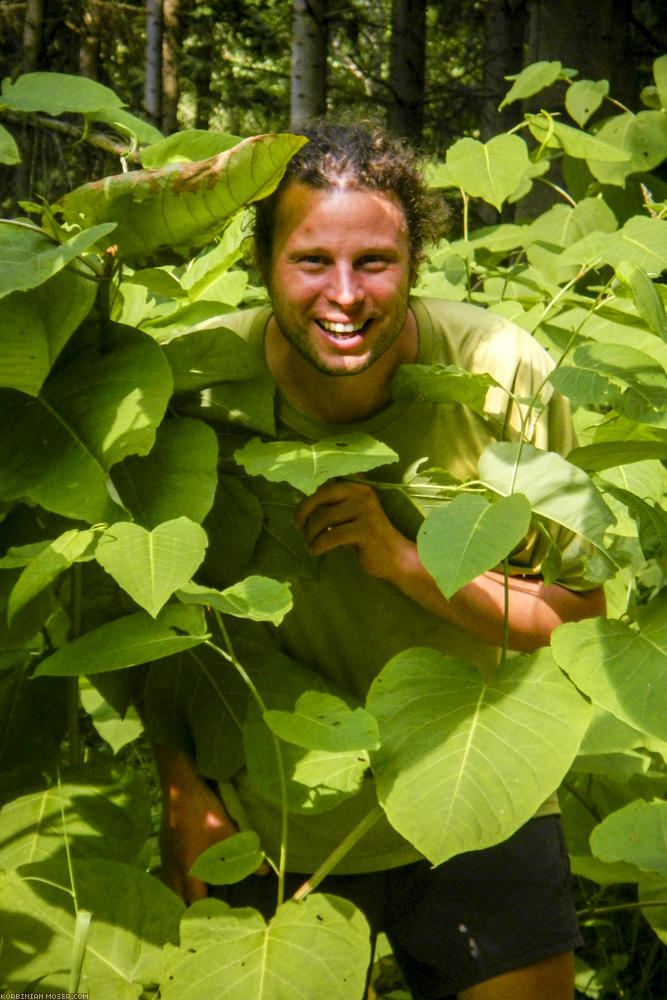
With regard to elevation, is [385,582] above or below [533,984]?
above

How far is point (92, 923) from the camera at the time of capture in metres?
1.42

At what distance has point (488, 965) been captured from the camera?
5.61ft

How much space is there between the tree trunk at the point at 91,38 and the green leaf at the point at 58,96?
5.62 metres

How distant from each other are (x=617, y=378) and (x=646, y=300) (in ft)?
0.44

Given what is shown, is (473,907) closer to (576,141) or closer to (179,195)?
(179,195)

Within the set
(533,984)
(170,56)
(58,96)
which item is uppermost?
(58,96)

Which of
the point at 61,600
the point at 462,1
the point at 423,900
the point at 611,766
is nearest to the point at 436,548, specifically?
the point at 61,600

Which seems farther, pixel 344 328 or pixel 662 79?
pixel 662 79

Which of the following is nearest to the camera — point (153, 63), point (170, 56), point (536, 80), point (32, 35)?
point (536, 80)

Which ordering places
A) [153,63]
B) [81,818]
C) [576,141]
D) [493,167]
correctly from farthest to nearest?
[153,63] → [576,141] → [493,167] → [81,818]

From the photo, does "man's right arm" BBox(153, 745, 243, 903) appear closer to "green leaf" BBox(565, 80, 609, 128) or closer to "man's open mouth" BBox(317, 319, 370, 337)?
"man's open mouth" BBox(317, 319, 370, 337)

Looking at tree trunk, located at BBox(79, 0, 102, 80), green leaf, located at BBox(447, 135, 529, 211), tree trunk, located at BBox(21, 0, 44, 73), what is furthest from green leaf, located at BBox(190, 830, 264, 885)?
tree trunk, located at BBox(79, 0, 102, 80)

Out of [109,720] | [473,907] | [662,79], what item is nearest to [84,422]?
[109,720]

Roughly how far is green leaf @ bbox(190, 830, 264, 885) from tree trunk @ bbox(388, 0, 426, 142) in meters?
6.28
